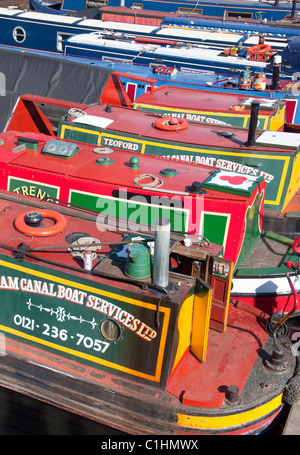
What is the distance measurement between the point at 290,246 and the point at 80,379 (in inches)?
191

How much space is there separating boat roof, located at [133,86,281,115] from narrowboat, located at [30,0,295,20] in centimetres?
1726

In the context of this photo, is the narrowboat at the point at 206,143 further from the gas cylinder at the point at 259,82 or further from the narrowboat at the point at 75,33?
the narrowboat at the point at 75,33

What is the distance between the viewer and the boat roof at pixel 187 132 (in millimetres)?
10742

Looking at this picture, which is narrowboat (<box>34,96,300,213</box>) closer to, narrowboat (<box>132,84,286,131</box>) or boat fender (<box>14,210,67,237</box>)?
narrowboat (<box>132,84,286,131</box>)

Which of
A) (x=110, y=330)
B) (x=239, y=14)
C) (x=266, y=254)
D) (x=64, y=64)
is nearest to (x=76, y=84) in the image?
(x=64, y=64)

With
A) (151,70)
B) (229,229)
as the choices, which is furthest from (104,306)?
(151,70)

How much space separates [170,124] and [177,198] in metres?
3.58

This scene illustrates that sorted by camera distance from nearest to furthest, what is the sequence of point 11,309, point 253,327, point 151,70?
1. point 11,309
2. point 253,327
3. point 151,70

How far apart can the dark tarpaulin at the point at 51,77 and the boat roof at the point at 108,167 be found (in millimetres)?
5157

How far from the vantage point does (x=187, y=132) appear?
37.7ft

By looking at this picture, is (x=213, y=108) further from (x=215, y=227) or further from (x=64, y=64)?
(x=215, y=227)

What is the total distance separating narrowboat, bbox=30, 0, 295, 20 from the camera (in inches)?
1216

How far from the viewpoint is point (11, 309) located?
7086 millimetres
